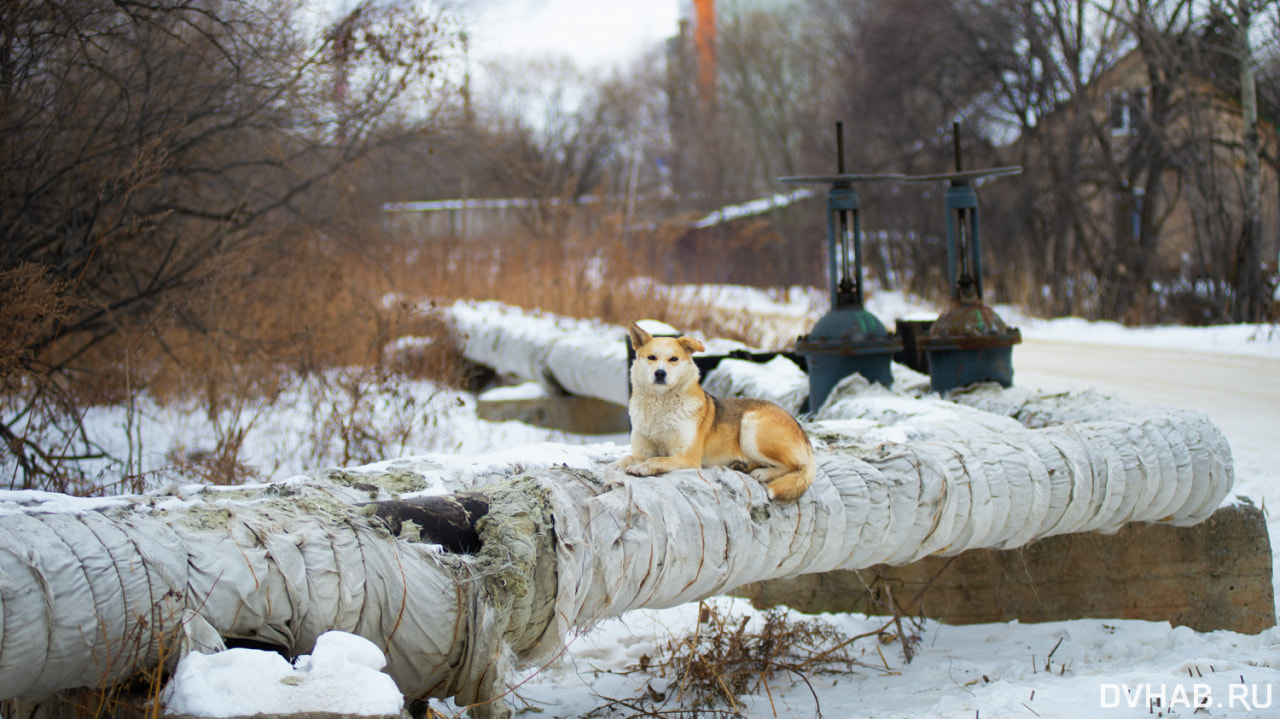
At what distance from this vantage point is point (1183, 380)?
8.77m

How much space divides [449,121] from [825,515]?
661 cm

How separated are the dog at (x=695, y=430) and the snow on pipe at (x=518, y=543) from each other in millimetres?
115

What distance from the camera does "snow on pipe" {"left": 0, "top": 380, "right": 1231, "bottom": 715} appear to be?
2.36 meters

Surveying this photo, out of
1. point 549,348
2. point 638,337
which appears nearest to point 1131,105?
point 549,348

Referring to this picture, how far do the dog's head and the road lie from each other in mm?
3612

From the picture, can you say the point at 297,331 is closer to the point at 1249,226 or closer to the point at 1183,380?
Result: the point at 1183,380

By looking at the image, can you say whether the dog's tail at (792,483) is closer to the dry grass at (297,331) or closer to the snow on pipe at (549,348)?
the dry grass at (297,331)

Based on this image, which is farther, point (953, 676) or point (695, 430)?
point (953, 676)

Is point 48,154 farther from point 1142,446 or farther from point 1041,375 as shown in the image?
point 1041,375

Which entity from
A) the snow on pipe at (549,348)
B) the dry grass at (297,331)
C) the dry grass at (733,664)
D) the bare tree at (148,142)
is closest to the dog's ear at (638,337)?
the dry grass at (733,664)

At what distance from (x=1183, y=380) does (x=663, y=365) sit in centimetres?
725

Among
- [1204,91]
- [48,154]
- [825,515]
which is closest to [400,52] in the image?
[48,154]

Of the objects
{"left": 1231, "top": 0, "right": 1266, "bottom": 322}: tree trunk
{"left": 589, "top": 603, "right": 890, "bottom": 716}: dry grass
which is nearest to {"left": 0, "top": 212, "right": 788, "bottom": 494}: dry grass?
{"left": 589, "top": 603, "right": 890, "bottom": 716}: dry grass

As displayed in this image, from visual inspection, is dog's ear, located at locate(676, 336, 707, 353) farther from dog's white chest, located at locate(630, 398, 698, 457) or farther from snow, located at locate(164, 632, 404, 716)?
snow, located at locate(164, 632, 404, 716)
